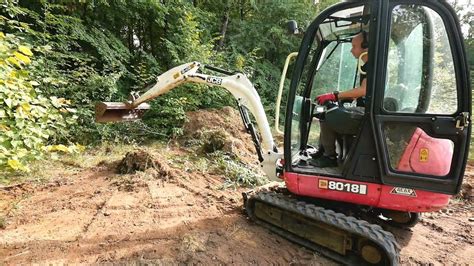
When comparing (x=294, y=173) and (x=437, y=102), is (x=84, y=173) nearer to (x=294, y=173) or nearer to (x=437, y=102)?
(x=294, y=173)

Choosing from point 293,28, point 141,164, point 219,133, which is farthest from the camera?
point 219,133

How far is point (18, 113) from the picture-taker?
269 cm

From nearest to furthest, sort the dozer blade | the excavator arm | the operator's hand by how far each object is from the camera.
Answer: the operator's hand < the excavator arm < the dozer blade

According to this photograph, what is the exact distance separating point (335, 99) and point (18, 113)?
2777 millimetres

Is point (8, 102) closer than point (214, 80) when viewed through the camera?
Yes

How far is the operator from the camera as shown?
288cm

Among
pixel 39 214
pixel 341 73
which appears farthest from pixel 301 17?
pixel 39 214

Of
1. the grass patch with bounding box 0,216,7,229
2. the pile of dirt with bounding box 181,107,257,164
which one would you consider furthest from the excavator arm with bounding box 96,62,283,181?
the pile of dirt with bounding box 181,107,257,164

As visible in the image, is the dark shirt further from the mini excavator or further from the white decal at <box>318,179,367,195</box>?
the white decal at <box>318,179,367,195</box>

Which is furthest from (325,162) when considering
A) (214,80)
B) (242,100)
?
(214,80)

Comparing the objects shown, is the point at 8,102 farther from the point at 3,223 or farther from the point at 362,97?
the point at 362,97

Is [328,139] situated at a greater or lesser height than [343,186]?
greater

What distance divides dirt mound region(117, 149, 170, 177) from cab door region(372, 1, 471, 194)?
296cm

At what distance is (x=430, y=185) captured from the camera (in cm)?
257
